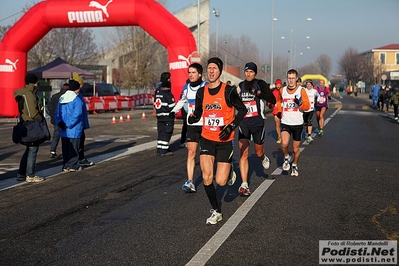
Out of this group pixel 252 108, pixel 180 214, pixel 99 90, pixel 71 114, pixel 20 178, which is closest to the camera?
pixel 180 214

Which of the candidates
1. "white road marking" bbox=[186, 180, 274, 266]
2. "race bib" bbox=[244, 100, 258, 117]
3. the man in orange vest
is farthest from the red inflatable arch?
the man in orange vest

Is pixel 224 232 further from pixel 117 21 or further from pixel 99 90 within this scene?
pixel 99 90

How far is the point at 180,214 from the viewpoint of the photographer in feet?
22.9

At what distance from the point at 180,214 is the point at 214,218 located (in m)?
0.71

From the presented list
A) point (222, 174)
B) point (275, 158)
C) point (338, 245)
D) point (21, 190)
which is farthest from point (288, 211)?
point (275, 158)

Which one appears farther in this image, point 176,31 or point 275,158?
point 176,31

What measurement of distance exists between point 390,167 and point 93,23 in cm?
1495

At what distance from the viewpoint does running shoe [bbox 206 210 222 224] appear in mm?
6379

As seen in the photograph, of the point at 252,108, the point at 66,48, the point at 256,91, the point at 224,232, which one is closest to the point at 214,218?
the point at 224,232

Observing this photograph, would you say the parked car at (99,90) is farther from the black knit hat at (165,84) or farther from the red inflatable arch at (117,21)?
the black knit hat at (165,84)

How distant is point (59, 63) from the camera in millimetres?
30125

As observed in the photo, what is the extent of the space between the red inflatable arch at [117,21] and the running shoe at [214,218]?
16.0m

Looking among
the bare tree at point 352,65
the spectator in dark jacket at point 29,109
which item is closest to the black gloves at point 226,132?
the spectator in dark jacket at point 29,109

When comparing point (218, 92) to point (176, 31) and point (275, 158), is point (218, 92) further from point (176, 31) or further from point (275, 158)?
point (176, 31)
